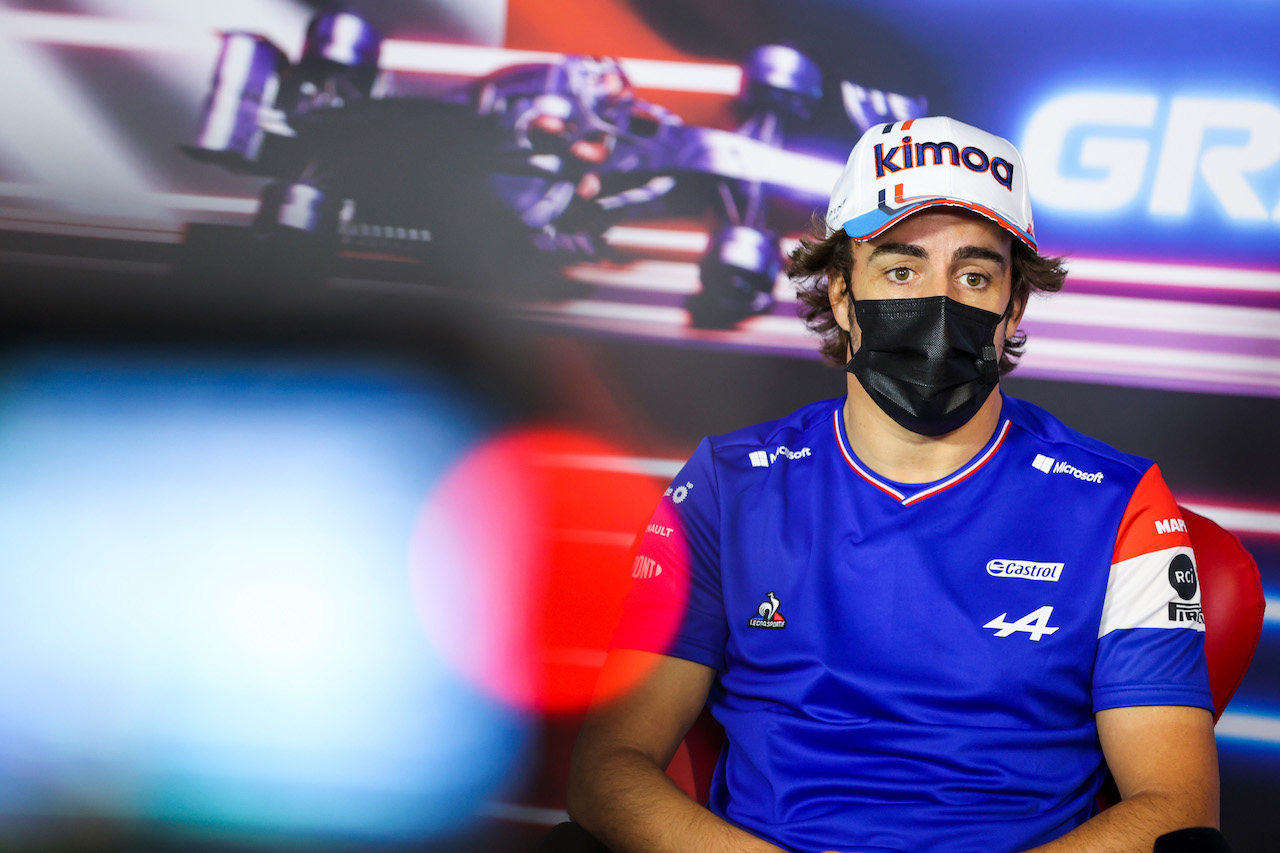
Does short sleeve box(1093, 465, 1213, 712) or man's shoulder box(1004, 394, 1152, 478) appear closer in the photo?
short sleeve box(1093, 465, 1213, 712)

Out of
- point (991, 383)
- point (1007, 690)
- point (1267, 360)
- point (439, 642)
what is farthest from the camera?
point (439, 642)

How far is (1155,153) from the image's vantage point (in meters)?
2.19

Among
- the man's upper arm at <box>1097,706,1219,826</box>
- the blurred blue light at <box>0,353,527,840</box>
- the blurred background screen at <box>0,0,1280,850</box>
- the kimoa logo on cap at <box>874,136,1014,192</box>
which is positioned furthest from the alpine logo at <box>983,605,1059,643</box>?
the blurred blue light at <box>0,353,527,840</box>

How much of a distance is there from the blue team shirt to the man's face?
0.70ft

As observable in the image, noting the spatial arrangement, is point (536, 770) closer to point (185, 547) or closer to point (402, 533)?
point (402, 533)

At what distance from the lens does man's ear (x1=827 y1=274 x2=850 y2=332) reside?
165cm

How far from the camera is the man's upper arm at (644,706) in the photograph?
141cm

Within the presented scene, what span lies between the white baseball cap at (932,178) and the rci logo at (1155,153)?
28.4 inches

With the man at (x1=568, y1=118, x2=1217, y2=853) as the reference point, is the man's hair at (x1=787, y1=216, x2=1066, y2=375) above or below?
above

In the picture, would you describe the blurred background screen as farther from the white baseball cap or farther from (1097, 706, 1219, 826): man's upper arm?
(1097, 706, 1219, 826): man's upper arm

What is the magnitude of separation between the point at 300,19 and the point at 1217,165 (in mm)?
2175

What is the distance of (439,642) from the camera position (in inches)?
91.9

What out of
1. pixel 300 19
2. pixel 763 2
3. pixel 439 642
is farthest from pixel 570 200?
pixel 439 642

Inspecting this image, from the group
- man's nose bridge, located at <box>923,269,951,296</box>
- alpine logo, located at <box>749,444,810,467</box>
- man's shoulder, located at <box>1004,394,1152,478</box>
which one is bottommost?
alpine logo, located at <box>749,444,810,467</box>
